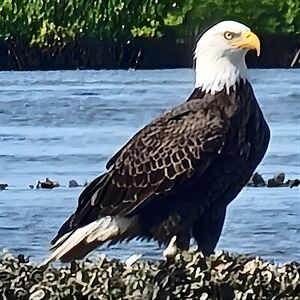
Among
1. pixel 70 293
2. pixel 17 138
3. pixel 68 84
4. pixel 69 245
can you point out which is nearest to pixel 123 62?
pixel 68 84

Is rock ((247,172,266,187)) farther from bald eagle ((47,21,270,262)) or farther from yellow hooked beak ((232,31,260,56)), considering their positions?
Result: yellow hooked beak ((232,31,260,56))

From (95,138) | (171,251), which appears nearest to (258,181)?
(95,138)

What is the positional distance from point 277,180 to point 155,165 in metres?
0.94

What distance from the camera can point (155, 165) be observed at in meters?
3.89

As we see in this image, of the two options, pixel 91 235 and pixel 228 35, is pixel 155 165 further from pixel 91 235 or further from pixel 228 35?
pixel 228 35

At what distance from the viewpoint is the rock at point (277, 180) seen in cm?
463

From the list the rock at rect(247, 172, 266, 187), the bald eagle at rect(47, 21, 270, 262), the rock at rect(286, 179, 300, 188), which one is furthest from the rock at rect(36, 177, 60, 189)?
the rock at rect(286, 179, 300, 188)

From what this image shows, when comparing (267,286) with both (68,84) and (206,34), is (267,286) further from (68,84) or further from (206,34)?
(68,84)

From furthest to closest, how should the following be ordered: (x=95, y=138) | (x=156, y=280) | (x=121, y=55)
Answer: (x=95, y=138), (x=121, y=55), (x=156, y=280)

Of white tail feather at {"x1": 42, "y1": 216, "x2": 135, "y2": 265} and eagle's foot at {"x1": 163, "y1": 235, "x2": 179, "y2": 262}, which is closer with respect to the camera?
eagle's foot at {"x1": 163, "y1": 235, "x2": 179, "y2": 262}

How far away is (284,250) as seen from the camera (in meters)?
4.27

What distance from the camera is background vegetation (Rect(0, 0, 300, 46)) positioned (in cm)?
427

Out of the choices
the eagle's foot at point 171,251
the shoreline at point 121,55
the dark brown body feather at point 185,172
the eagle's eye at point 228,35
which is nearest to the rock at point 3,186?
the shoreline at point 121,55

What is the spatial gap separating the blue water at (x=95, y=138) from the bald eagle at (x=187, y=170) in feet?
1.27
